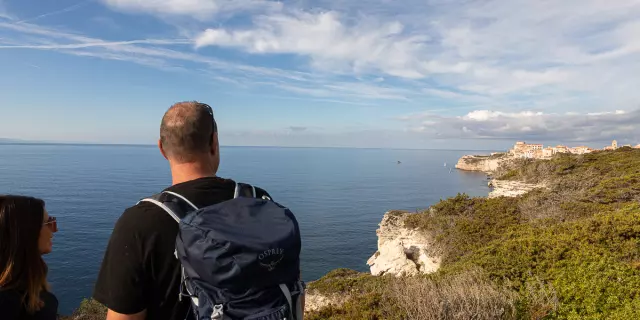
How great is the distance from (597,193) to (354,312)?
16557 mm

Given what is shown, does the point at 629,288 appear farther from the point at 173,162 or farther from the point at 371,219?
the point at 371,219

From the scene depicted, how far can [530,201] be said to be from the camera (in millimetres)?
18656

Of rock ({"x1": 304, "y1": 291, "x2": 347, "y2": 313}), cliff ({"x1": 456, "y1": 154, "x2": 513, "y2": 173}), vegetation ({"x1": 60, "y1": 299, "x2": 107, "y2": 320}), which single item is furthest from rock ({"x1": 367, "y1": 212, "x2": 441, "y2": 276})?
cliff ({"x1": 456, "y1": 154, "x2": 513, "y2": 173})

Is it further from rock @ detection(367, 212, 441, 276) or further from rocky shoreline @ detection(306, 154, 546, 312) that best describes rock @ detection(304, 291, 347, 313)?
rock @ detection(367, 212, 441, 276)

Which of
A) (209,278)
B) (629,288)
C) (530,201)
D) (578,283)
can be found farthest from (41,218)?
(530,201)

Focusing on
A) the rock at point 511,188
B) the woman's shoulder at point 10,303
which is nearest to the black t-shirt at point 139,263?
the woman's shoulder at point 10,303

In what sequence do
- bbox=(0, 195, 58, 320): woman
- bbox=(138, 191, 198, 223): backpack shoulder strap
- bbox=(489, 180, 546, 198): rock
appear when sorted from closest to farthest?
bbox=(138, 191, 198, 223): backpack shoulder strap < bbox=(0, 195, 58, 320): woman < bbox=(489, 180, 546, 198): rock

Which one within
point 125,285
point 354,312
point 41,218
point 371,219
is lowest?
point 371,219

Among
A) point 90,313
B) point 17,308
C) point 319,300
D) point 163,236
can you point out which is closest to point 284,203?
point 90,313

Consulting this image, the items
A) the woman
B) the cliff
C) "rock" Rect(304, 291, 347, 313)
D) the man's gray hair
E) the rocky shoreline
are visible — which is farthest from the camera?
the cliff

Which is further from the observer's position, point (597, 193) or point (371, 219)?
point (371, 219)

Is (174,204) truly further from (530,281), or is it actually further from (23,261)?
(530,281)

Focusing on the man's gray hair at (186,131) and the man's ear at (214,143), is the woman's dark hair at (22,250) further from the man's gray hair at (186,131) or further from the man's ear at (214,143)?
the man's ear at (214,143)

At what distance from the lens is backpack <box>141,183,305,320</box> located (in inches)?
74.4
